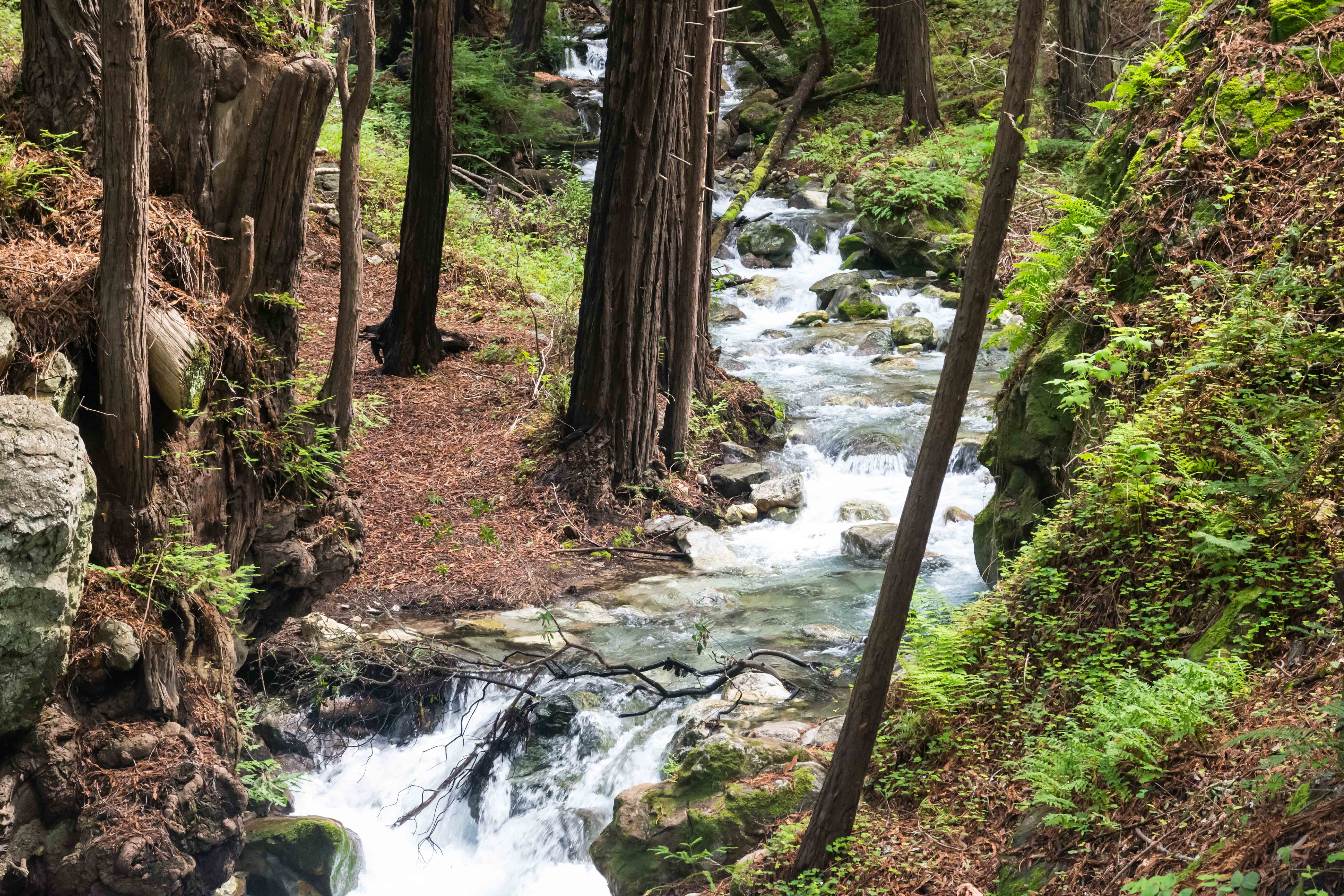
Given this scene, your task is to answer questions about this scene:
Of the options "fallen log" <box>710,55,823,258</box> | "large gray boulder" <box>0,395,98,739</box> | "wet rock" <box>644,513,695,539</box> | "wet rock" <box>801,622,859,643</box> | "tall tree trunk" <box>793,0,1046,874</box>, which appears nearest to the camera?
"tall tree trunk" <box>793,0,1046,874</box>

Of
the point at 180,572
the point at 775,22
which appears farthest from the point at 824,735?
the point at 775,22

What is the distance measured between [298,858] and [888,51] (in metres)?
21.1

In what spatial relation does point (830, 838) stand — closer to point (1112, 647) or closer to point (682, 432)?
point (1112, 647)

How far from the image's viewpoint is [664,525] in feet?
29.6

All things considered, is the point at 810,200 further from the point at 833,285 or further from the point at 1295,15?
the point at 1295,15

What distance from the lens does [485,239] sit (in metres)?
14.4

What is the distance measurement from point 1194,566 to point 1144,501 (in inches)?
17.5

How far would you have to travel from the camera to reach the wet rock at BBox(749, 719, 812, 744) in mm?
5418

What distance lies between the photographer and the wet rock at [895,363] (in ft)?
43.2

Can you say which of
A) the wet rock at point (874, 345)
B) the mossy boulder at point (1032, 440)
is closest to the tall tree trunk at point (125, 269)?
the mossy boulder at point (1032, 440)

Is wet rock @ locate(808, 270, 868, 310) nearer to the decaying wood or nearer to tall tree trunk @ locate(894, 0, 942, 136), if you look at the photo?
A: tall tree trunk @ locate(894, 0, 942, 136)

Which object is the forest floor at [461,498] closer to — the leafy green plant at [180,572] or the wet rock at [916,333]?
the leafy green plant at [180,572]

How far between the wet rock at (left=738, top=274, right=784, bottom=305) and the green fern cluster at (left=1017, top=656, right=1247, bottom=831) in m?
13.4

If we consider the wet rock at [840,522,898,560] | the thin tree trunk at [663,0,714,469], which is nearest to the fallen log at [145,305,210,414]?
the thin tree trunk at [663,0,714,469]
